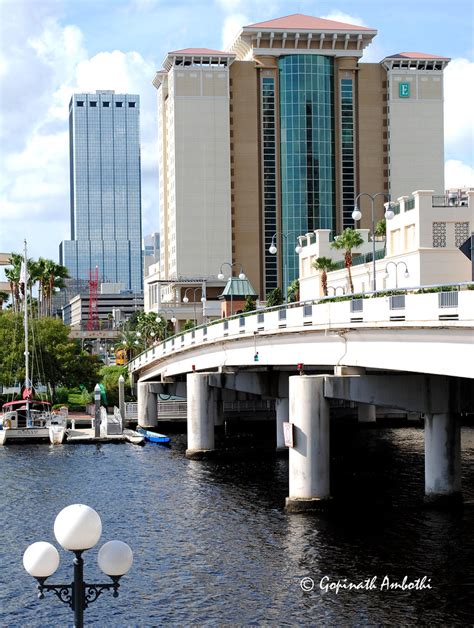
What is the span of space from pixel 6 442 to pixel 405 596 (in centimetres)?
5277

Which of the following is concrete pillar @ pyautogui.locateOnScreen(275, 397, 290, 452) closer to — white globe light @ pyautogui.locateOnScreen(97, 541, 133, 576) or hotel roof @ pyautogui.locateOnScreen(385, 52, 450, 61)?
white globe light @ pyautogui.locateOnScreen(97, 541, 133, 576)

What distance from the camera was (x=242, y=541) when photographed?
41281 mm

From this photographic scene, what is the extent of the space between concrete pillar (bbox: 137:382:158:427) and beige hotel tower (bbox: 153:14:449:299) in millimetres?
92520

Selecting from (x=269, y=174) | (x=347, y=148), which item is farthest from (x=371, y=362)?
(x=347, y=148)

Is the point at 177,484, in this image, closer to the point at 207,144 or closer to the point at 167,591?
the point at 167,591

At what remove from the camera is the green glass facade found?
18625cm

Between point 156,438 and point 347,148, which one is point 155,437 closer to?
point 156,438

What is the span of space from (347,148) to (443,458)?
490 ft

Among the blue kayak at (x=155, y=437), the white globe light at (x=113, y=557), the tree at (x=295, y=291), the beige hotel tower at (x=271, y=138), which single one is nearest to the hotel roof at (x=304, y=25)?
the beige hotel tower at (x=271, y=138)

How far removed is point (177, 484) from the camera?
57188 millimetres

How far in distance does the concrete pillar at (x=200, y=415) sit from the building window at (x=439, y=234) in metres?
24.6

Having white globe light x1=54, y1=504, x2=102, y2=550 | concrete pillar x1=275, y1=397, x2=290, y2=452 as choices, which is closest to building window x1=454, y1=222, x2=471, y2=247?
concrete pillar x1=275, y1=397, x2=290, y2=452

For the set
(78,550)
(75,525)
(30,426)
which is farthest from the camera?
(30,426)

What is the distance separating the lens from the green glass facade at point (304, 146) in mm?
186250
